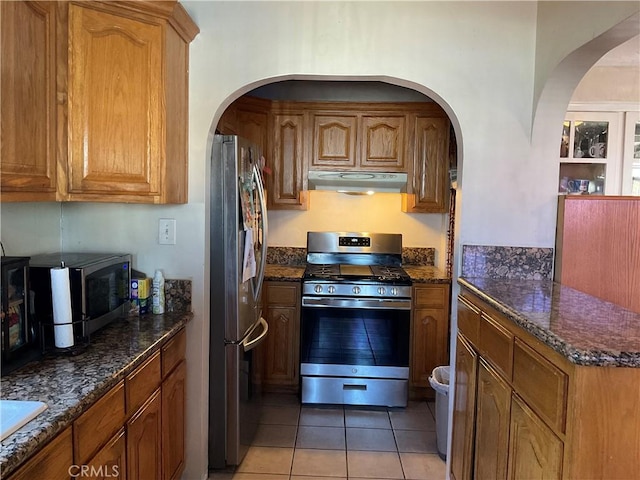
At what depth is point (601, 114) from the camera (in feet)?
10.7

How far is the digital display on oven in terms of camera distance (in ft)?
12.5

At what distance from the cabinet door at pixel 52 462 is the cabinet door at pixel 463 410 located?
1456 millimetres

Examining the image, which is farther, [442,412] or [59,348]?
[442,412]

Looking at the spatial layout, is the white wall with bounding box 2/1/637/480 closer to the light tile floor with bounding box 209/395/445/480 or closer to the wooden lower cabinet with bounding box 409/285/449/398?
the light tile floor with bounding box 209/395/445/480

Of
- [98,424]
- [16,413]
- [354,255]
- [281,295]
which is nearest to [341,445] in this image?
[281,295]

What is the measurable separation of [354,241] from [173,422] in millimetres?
2180

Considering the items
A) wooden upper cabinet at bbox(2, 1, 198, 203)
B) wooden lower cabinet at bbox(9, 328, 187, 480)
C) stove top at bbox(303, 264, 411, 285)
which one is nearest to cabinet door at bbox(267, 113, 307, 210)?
stove top at bbox(303, 264, 411, 285)

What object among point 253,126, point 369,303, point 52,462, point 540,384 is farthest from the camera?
point 253,126

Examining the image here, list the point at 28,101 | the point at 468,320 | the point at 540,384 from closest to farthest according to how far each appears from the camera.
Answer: the point at 540,384
the point at 28,101
the point at 468,320

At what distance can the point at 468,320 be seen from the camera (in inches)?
78.5

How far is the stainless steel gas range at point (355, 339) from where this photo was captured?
3170mm

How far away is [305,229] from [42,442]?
2916mm

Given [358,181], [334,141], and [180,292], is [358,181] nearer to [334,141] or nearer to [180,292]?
[334,141]

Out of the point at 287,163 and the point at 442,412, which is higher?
the point at 287,163
